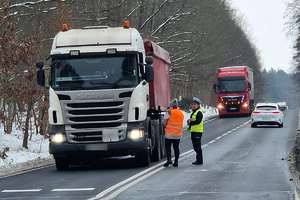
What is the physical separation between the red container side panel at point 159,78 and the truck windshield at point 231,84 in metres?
30.1

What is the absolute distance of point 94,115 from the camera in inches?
661

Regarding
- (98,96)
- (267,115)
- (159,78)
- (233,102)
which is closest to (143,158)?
(98,96)

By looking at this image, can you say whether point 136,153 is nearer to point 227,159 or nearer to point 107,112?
point 107,112

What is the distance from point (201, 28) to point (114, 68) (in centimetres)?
3997

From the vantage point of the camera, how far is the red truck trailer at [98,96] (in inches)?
663

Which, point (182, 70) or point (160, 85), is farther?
point (182, 70)

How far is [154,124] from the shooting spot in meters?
19.2

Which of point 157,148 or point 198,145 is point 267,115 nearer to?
point 157,148

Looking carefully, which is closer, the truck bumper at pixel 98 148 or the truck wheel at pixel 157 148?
the truck bumper at pixel 98 148

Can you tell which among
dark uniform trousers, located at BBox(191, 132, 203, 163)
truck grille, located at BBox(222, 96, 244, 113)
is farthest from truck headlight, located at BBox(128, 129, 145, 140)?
truck grille, located at BBox(222, 96, 244, 113)

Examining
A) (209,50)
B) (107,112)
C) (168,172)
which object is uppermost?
(209,50)

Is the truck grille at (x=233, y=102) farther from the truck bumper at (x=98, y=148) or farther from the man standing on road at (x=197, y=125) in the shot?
the truck bumper at (x=98, y=148)

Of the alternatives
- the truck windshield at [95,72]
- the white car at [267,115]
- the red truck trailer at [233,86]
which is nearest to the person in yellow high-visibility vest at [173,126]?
the truck windshield at [95,72]

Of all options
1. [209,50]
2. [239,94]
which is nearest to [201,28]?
[209,50]
